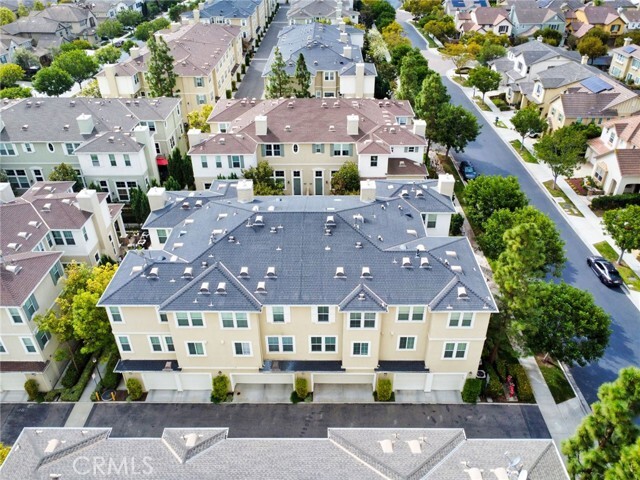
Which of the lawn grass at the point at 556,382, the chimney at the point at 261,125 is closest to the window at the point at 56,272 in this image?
the chimney at the point at 261,125

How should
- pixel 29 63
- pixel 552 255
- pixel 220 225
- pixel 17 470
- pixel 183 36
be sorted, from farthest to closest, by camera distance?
pixel 29 63
pixel 183 36
pixel 552 255
pixel 220 225
pixel 17 470

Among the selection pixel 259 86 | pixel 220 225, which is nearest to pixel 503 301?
pixel 220 225

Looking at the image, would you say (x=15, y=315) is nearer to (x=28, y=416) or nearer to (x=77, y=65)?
(x=28, y=416)

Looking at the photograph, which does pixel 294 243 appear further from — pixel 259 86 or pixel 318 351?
pixel 259 86

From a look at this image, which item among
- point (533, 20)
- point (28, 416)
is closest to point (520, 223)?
point (28, 416)

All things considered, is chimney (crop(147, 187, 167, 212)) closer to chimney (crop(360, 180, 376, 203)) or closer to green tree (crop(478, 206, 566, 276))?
chimney (crop(360, 180, 376, 203))

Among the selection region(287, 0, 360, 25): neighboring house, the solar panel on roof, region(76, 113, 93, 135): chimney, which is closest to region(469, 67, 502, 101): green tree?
the solar panel on roof
